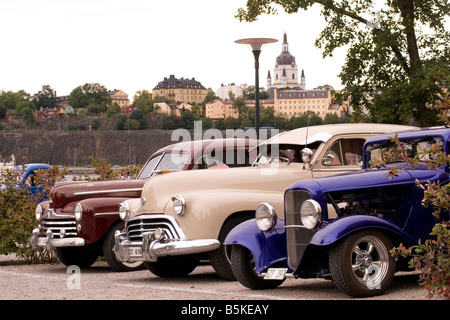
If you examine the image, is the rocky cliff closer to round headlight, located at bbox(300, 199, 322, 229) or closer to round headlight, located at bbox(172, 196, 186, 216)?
round headlight, located at bbox(172, 196, 186, 216)

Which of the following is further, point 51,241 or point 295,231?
point 51,241

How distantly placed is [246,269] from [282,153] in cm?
204

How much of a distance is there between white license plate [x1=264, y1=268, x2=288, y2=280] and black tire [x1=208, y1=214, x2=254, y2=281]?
4.71ft

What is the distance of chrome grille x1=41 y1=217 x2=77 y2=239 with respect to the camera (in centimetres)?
Result: 1206

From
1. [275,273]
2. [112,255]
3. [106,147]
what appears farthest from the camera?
[106,147]

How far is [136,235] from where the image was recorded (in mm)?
10102

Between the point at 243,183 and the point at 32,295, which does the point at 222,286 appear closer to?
the point at 243,183

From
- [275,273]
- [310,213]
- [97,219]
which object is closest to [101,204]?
[97,219]

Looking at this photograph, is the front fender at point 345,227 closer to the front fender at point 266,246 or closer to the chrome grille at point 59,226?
the front fender at point 266,246

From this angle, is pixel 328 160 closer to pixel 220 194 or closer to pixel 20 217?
pixel 220 194

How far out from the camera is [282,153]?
10234mm

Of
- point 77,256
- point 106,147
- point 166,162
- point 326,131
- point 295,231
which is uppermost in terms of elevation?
point 326,131

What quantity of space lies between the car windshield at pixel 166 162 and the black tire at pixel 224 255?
6.63 ft

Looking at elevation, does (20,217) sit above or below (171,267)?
above
